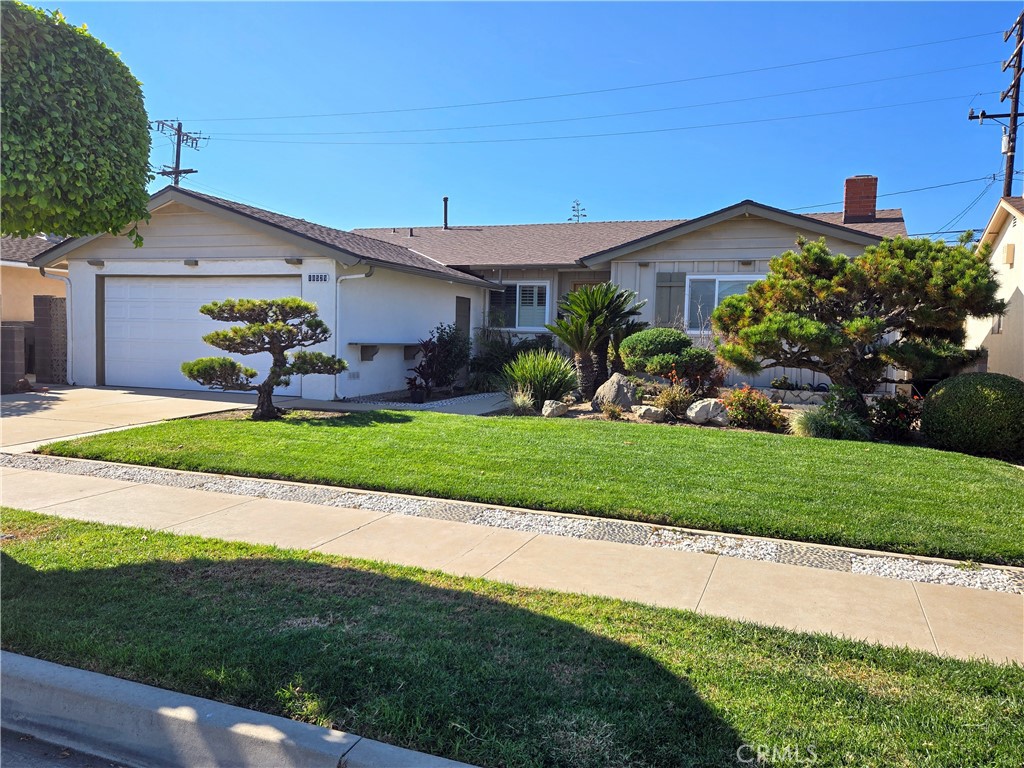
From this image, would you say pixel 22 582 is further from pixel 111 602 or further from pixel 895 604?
pixel 895 604

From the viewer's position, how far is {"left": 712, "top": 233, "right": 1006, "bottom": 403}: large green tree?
32.1 ft

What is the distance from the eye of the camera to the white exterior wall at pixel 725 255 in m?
15.4

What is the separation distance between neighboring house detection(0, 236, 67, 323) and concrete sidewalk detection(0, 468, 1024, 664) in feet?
50.0

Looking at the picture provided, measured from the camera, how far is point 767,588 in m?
4.89

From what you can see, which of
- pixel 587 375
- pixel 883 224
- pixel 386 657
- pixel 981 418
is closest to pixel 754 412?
pixel 981 418

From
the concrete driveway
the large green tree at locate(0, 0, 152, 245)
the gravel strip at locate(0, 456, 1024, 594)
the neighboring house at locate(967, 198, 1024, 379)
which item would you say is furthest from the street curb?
the neighboring house at locate(967, 198, 1024, 379)

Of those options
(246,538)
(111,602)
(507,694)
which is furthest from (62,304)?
(507,694)

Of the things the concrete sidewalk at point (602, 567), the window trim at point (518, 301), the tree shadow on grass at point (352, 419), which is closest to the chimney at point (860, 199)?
the window trim at point (518, 301)

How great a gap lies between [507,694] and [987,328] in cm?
1560

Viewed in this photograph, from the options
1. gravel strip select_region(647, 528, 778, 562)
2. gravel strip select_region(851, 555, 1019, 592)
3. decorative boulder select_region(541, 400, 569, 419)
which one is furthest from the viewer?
decorative boulder select_region(541, 400, 569, 419)

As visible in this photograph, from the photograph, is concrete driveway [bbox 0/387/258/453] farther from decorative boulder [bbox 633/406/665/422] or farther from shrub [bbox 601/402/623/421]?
decorative boulder [bbox 633/406/665/422]

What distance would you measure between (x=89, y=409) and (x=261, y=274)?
4104 mm

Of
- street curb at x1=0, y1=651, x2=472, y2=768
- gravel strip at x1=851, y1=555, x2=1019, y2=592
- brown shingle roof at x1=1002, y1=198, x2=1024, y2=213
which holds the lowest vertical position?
street curb at x1=0, y1=651, x2=472, y2=768

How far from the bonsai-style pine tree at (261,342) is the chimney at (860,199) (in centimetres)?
1482
